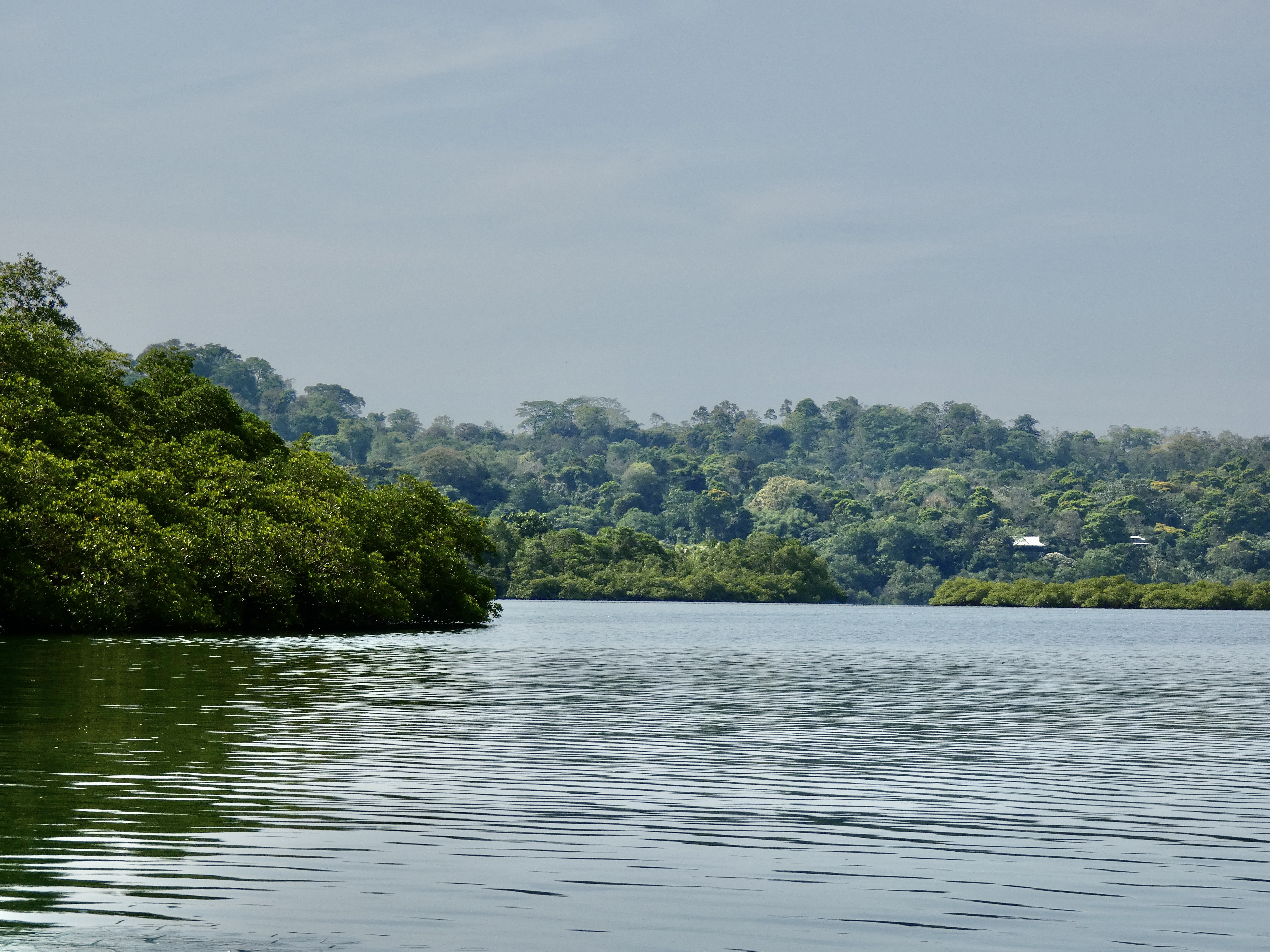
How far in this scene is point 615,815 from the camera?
1580cm

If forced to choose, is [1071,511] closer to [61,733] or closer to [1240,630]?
[1240,630]

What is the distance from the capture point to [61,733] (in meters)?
22.0

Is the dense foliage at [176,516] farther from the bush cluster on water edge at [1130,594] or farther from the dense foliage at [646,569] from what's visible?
the bush cluster on water edge at [1130,594]

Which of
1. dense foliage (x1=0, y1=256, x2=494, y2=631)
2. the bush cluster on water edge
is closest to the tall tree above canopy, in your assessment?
dense foliage (x1=0, y1=256, x2=494, y2=631)

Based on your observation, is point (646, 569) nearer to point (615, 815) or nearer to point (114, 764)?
point (114, 764)

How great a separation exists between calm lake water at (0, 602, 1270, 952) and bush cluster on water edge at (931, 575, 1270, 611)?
129m

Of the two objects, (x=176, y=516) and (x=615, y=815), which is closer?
(x=615, y=815)

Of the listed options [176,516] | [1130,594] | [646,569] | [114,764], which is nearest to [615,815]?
[114,764]

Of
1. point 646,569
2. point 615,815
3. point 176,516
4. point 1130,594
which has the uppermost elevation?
point 176,516

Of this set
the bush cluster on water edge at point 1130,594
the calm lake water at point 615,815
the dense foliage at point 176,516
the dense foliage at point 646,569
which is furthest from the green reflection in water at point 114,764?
the bush cluster on water edge at point 1130,594

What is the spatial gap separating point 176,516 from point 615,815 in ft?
165

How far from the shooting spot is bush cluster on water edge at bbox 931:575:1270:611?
159 metres

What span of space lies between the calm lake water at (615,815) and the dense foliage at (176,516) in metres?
19.8

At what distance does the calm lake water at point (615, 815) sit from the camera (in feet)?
35.7
